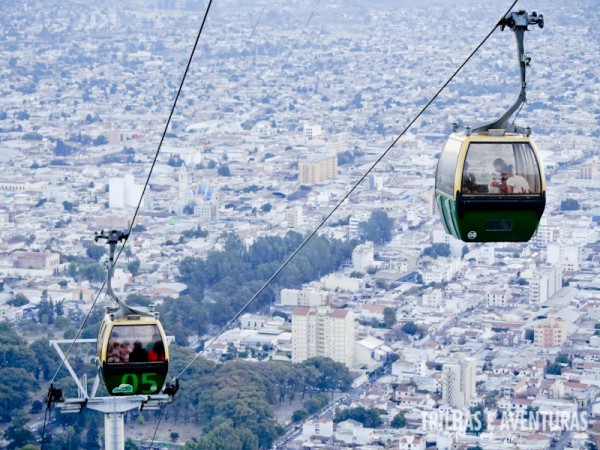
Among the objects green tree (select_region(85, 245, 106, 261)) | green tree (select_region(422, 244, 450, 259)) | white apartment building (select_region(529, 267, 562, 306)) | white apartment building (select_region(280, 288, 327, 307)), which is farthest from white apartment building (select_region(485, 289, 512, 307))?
green tree (select_region(85, 245, 106, 261))

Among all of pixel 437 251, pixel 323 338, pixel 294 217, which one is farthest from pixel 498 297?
pixel 294 217

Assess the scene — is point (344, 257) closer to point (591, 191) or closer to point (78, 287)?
point (78, 287)

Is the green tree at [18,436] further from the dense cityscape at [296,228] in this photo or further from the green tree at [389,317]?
the green tree at [389,317]

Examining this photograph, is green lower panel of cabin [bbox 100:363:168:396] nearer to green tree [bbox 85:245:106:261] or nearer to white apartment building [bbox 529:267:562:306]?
white apartment building [bbox 529:267:562:306]

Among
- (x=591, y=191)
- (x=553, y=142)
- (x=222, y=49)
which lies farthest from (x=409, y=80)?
(x=591, y=191)

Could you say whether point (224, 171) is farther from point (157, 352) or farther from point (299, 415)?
point (157, 352)

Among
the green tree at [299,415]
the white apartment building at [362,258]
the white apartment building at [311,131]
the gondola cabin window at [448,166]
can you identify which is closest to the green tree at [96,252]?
the white apartment building at [362,258]

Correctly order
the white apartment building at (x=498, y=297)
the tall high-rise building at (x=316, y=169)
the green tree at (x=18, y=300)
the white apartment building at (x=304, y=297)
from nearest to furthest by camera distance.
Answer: the white apartment building at (x=304, y=297) < the green tree at (x=18, y=300) < the white apartment building at (x=498, y=297) < the tall high-rise building at (x=316, y=169)
